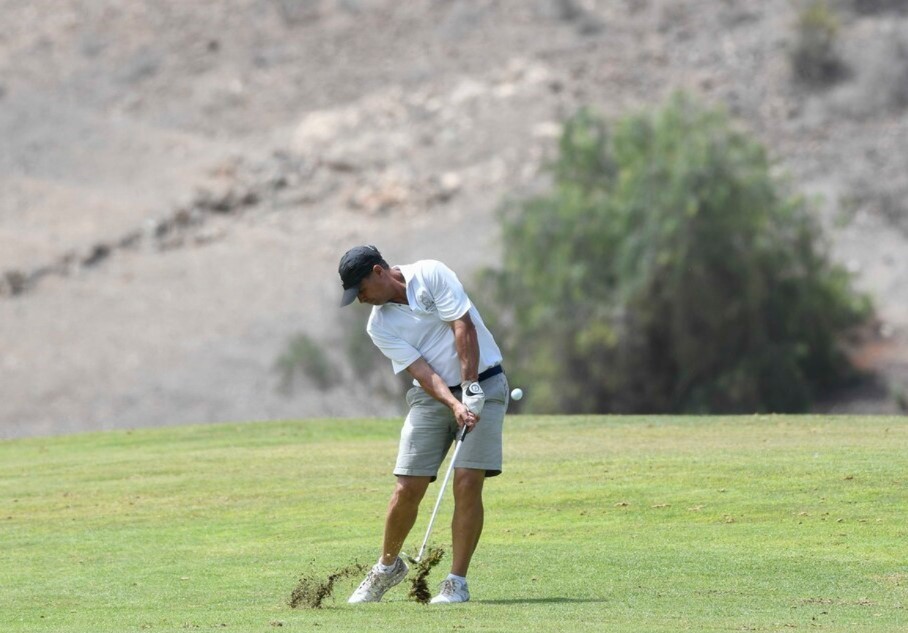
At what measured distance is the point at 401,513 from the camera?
9391 millimetres

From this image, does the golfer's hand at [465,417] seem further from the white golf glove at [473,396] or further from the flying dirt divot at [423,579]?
the flying dirt divot at [423,579]

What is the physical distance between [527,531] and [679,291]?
1194 inches

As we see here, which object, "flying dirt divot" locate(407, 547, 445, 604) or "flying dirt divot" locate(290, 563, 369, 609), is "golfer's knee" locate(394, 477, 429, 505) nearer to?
"flying dirt divot" locate(407, 547, 445, 604)

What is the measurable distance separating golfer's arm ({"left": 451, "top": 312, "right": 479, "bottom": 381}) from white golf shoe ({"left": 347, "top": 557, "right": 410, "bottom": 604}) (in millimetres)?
1184

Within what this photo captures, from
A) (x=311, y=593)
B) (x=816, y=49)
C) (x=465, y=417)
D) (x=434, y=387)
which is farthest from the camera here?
(x=816, y=49)

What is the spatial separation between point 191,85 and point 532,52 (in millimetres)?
13254

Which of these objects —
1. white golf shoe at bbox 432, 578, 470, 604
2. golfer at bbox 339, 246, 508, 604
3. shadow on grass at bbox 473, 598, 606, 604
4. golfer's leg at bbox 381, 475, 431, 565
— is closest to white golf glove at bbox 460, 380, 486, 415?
golfer at bbox 339, 246, 508, 604

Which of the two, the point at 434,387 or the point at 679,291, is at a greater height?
the point at 679,291

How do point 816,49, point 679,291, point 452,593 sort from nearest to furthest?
point 452,593
point 679,291
point 816,49

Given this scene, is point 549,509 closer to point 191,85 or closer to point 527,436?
point 527,436

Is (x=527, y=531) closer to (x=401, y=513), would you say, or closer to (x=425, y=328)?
(x=401, y=513)

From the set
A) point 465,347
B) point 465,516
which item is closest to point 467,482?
point 465,516

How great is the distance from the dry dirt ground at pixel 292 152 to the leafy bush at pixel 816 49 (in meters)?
0.51

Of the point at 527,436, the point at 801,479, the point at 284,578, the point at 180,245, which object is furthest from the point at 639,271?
the point at 284,578
